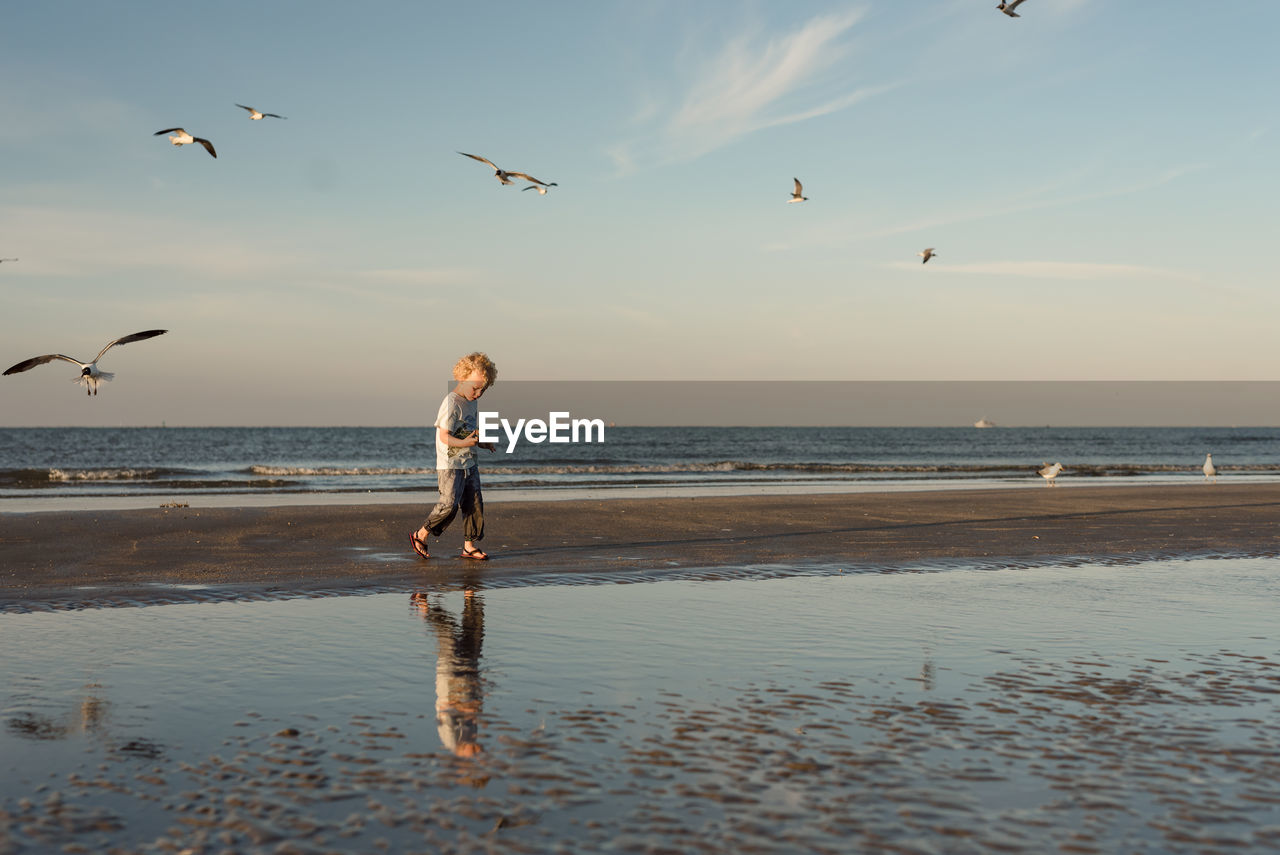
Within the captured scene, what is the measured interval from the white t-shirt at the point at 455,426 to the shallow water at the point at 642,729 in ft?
9.62

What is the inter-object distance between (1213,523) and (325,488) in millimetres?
21047

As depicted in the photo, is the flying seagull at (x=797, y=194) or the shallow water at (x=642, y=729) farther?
the flying seagull at (x=797, y=194)

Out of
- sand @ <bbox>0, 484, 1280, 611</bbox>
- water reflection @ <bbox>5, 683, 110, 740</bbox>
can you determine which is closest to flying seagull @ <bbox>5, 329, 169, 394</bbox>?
sand @ <bbox>0, 484, 1280, 611</bbox>

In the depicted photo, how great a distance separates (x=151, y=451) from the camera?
251 ft

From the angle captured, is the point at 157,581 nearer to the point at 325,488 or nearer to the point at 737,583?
the point at 737,583

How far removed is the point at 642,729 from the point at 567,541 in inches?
337

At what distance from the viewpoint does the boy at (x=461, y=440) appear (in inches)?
421

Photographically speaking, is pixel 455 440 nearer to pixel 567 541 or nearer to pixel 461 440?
pixel 461 440

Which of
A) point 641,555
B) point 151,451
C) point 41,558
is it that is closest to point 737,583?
point 641,555

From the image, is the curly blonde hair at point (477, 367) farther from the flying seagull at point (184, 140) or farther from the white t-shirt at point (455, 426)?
the flying seagull at point (184, 140)

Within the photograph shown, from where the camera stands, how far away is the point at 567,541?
43.1 feet

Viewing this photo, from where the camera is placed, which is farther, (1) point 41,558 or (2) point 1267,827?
(1) point 41,558

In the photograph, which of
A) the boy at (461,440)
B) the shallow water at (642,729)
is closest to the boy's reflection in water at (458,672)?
the shallow water at (642,729)

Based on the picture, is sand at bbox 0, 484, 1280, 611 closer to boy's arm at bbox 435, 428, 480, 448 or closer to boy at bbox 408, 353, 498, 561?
boy at bbox 408, 353, 498, 561
